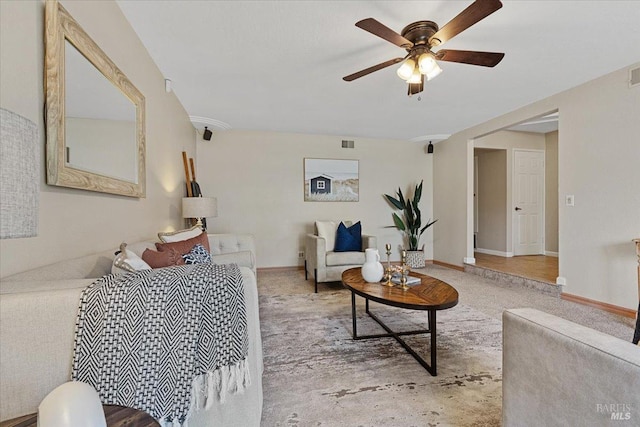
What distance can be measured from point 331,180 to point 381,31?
334 cm

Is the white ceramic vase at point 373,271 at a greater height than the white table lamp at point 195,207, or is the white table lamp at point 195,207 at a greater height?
the white table lamp at point 195,207

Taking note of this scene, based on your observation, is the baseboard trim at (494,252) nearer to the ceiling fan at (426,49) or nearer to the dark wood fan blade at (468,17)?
the ceiling fan at (426,49)

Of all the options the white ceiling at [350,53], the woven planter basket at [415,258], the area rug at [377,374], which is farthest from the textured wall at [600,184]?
the woven planter basket at [415,258]

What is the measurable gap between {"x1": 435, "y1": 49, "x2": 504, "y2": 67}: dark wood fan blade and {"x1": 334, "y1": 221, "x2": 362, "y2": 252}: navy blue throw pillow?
240 cm

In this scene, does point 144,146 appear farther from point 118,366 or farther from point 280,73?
A: point 118,366

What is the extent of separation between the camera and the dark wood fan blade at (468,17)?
4.85 ft

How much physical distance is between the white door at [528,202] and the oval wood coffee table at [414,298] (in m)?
4.27

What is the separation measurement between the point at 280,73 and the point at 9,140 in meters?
→ 2.58

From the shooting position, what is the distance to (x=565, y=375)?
81 centimetres

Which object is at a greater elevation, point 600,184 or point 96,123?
point 96,123

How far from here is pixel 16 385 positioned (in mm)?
758

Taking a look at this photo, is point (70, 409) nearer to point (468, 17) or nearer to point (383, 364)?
point (383, 364)

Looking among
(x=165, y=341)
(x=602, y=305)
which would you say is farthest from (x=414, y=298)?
(x=602, y=305)

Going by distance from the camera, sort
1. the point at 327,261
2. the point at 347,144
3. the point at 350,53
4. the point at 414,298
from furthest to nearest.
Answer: the point at 347,144 → the point at 327,261 → the point at 350,53 → the point at 414,298
